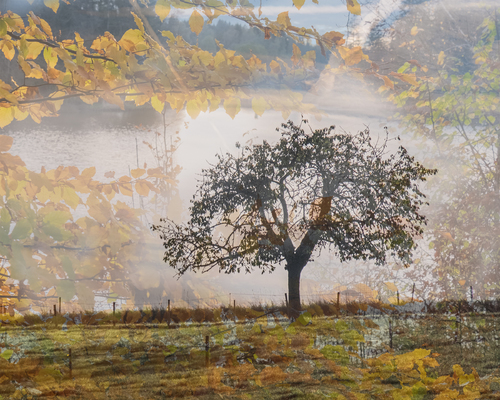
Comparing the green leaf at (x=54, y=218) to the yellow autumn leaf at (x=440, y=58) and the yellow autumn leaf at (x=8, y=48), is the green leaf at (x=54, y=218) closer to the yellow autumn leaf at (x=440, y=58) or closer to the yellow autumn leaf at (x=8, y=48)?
the yellow autumn leaf at (x=8, y=48)

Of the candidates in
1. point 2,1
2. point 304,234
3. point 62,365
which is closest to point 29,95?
point 2,1

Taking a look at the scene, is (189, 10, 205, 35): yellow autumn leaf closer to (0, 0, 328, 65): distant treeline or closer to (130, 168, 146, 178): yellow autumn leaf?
(0, 0, 328, 65): distant treeline

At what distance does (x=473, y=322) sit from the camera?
2.37 meters

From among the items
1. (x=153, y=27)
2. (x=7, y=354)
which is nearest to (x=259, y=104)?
(x=153, y=27)

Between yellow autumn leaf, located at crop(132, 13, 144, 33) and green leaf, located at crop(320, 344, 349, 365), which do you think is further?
green leaf, located at crop(320, 344, 349, 365)

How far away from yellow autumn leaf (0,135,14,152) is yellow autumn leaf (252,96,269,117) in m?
1.41

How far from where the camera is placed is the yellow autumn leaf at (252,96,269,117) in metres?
1.85

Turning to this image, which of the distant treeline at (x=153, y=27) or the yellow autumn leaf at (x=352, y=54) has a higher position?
the distant treeline at (x=153, y=27)

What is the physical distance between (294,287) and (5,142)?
Result: 187cm

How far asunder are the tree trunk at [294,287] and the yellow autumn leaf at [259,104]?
0.92 meters

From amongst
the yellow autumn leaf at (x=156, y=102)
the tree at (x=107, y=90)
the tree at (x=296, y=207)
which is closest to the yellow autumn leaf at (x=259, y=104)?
the tree at (x=107, y=90)

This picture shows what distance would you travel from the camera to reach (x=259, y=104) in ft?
6.09

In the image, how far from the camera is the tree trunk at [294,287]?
83.0 inches

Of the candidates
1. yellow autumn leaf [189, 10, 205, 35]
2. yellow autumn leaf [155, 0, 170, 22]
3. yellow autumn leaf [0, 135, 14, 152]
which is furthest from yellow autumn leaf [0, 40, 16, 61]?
yellow autumn leaf [189, 10, 205, 35]
